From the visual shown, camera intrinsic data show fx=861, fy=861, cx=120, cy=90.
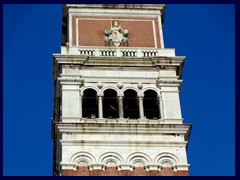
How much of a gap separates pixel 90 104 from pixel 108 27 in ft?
22.9

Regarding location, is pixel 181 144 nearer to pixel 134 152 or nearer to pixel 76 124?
pixel 134 152

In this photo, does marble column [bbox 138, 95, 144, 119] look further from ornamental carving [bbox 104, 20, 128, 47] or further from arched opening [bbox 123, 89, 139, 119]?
ornamental carving [bbox 104, 20, 128, 47]

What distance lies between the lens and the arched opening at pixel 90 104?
52531 millimetres

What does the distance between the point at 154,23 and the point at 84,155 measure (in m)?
13.6

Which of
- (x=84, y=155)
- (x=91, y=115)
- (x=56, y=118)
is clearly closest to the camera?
(x=84, y=155)

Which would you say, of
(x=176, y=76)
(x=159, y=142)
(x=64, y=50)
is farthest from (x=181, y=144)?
(x=64, y=50)

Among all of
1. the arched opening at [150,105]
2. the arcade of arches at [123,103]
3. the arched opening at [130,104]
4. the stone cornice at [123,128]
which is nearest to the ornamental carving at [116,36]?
the arched opening at [130,104]

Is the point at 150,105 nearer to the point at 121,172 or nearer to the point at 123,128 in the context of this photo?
the point at 123,128

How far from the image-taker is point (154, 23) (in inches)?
2293

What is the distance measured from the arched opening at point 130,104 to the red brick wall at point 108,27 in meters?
4.67

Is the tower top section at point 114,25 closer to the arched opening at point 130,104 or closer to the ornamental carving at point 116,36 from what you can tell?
the ornamental carving at point 116,36

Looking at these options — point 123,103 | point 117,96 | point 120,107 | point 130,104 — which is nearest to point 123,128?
point 120,107

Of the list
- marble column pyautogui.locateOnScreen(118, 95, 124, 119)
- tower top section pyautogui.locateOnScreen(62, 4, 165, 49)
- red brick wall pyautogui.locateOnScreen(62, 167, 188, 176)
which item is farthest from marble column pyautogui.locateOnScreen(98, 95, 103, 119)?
tower top section pyautogui.locateOnScreen(62, 4, 165, 49)

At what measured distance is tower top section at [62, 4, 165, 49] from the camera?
56375 millimetres
